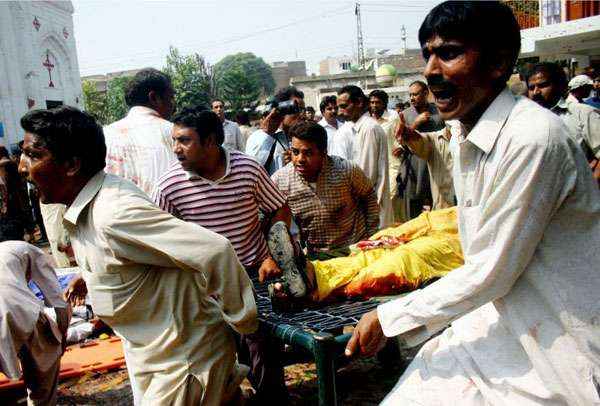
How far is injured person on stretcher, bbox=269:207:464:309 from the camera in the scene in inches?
114

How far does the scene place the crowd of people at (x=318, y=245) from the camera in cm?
137

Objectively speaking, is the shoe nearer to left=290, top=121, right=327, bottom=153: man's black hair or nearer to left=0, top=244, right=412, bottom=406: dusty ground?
left=0, top=244, right=412, bottom=406: dusty ground

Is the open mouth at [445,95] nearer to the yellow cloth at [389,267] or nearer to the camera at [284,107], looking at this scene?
the yellow cloth at [389,267]

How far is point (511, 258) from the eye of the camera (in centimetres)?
137

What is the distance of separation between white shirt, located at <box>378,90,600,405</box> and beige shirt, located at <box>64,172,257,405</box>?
35.1 inches

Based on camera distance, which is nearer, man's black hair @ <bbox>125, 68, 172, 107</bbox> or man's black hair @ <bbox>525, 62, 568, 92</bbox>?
man's black hair @ <bbox>125, 68, 172, 107</bbox>

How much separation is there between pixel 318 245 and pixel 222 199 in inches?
45.7

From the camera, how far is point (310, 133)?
4.02 meters

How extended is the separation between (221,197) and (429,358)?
1.90m

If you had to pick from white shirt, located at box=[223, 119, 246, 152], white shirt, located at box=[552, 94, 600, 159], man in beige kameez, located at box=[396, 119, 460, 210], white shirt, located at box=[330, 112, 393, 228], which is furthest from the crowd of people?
white shirt, located at box=[223, 119, 246, 152]

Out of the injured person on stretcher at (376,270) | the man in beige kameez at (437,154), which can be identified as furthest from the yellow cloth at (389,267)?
the man in beige kameez at (437,154)

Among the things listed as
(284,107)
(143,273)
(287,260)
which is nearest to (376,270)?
(287,260)

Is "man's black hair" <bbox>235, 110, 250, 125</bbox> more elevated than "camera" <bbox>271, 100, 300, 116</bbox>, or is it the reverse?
"camera" <bbox>271, 100, 300, 116</bbox>

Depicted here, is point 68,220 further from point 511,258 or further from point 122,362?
point 122,362
